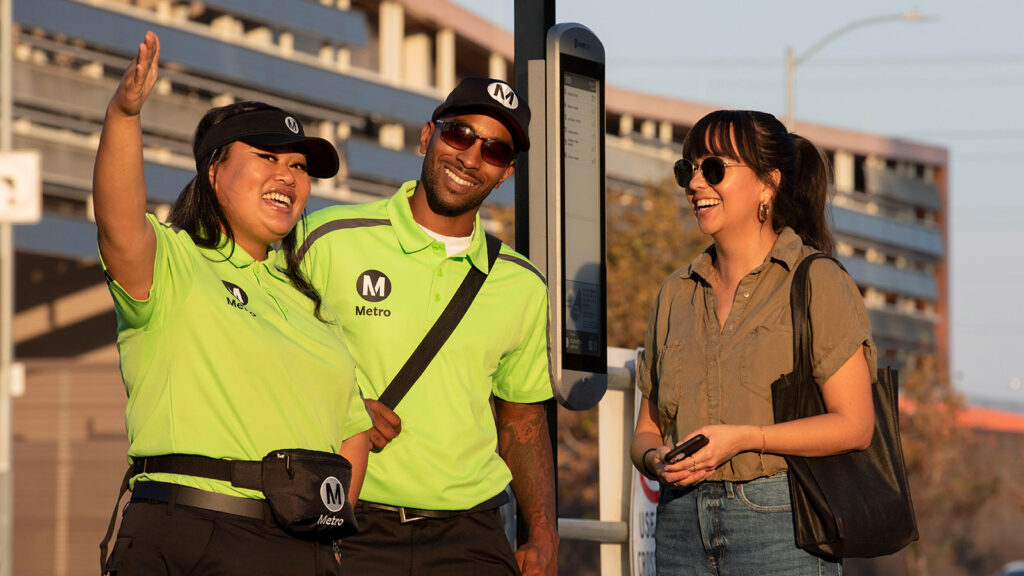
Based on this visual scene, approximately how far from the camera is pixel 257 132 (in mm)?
3721

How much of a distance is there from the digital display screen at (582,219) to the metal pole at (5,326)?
10.6m

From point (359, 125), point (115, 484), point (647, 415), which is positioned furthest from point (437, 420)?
point (359, 125)

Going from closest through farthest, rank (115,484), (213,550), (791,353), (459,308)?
(213,550)
(791,353)
(459,308)
(115,484)

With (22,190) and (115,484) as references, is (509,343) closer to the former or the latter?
(22,190)

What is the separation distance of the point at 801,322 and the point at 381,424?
124 centimetres

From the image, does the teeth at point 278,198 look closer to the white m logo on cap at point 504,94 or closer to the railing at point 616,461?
the white m logo on cap at point 504,94

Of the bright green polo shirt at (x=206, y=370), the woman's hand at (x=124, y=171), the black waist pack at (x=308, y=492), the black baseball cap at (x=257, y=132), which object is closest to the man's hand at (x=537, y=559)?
the black waist pack at (x=308, y=492)

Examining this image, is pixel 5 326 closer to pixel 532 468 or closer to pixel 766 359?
pixel 532 468

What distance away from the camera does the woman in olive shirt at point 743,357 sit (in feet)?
12.9

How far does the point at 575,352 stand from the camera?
5.23 metres

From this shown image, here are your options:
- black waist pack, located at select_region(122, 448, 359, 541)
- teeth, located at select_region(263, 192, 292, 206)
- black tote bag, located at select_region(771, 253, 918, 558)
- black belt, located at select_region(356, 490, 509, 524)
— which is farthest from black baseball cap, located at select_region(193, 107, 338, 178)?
black tote bag, located at select_region(771, 253, 918, 558)

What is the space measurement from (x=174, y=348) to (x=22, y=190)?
1201 cm

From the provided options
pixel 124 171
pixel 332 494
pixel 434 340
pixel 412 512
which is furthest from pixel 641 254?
pixel 124 171

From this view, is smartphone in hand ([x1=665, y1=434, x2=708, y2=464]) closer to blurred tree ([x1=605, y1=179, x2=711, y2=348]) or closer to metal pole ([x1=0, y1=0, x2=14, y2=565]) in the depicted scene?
metal pole ([x1=0, y1=0, x2=14, y2=565])
